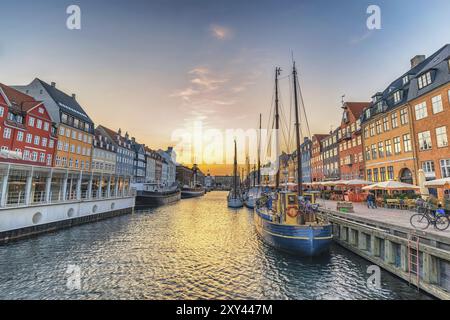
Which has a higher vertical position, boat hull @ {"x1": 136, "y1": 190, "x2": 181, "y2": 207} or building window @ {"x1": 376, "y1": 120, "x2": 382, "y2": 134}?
building window @ {"x1": 376, "y1": 120, "x2": 382, "y2": 134}

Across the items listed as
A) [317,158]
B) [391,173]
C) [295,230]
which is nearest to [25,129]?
[295,230]

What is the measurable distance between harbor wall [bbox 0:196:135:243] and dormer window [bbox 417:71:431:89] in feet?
144

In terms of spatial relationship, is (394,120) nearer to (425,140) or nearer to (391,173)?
(425,140)

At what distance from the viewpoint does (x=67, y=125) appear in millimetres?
46438

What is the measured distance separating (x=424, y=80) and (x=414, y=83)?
2024 mm

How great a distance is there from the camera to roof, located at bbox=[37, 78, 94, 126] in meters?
45.9

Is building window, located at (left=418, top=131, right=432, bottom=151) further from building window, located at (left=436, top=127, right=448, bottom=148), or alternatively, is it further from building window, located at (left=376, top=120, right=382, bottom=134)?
building window, located at (left=376, top=120, right=382, bottom=134)

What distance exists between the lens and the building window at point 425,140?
24812 mm

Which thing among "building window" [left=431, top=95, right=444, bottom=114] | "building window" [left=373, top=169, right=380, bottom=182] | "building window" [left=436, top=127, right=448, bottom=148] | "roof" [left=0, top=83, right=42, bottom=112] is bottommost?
"building window" [left=373, top=169, right=380, bottom=182]

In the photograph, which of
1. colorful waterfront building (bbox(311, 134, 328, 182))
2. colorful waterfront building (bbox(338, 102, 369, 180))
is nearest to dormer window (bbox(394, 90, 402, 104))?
colorful waterfront building (bbox(338, 102, 369, 180))

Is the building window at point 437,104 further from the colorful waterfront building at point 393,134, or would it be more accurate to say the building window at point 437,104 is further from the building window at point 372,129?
the building window at point 372,129
